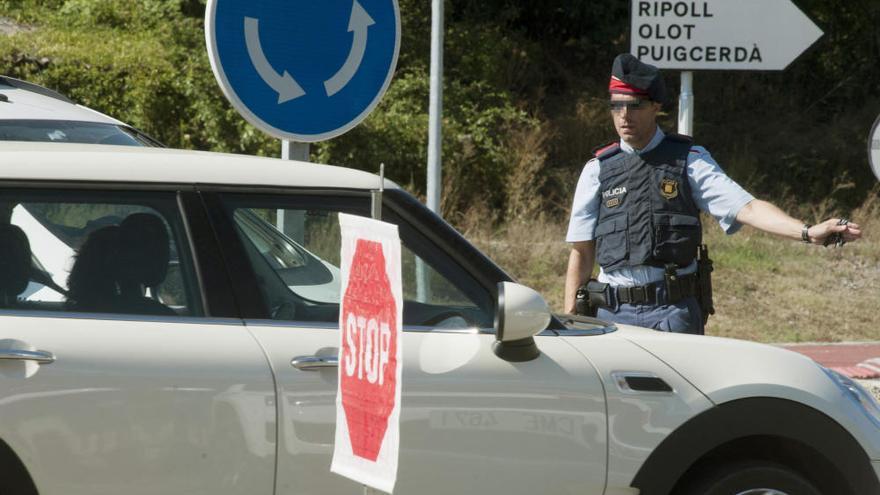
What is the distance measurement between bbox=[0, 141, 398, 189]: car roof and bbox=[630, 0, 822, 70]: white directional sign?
19.0 ft

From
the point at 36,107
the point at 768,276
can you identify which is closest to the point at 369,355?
the point at 36,107

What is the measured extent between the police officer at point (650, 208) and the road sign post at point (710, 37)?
4040 millimetres

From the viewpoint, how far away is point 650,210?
5570mm

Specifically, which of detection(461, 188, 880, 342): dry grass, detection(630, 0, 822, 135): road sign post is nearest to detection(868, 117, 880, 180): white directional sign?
detection(630, 0, 822, 135): road sign post

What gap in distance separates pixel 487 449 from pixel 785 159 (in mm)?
14628

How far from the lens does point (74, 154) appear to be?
4.12m

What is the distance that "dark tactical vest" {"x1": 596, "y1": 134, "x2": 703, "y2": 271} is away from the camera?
557cm

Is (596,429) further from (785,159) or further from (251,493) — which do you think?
(785,159)

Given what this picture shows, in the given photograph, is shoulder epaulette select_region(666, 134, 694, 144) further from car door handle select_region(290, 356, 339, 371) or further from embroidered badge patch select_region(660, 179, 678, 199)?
car door handle select_region(290, 356, 339, 371)

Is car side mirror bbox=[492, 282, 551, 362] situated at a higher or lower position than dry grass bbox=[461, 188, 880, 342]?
higher

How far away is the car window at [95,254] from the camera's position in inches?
156

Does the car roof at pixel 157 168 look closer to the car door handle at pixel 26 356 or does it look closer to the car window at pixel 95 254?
the car window at pixel 95 254

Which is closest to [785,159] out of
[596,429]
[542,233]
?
[542,233]

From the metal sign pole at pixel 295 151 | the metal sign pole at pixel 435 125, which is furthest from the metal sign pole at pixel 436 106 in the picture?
the metal sign pole at pixel 295 151
